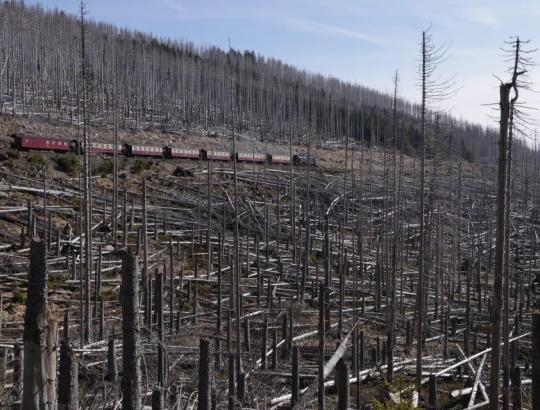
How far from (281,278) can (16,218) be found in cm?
1130

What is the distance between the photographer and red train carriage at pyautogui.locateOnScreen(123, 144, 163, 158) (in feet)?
128

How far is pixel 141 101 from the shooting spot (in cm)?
6481

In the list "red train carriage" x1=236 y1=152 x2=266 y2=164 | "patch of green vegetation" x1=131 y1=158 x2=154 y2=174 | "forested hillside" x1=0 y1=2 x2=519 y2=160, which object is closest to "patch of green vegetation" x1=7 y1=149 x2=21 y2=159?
"patch of green vegetation" x1=131 y1=158 x2=154 y2=174

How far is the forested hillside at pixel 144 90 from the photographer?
53.8m

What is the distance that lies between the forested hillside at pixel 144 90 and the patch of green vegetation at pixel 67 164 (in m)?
10.3

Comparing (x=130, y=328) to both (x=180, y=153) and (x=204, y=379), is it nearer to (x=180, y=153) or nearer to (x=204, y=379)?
(x=204, y=379)

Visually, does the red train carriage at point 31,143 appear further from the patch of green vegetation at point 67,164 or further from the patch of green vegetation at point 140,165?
the patch of green vegetation at point 140,165

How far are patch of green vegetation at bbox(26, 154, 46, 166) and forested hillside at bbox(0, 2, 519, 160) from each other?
1048 centimetres

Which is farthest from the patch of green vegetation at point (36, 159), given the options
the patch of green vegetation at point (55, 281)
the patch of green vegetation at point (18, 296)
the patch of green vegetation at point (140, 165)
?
the patch of green vegetation at point (18, 296)

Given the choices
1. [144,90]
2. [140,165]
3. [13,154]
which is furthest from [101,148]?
[144,90]

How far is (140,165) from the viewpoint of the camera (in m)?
37.9

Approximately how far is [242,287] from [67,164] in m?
14.8

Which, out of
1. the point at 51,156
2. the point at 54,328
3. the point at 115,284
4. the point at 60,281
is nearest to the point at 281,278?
the point at 115,284

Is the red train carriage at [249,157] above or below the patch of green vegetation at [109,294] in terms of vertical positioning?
above
